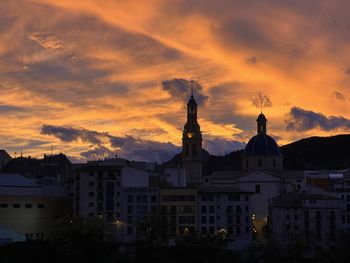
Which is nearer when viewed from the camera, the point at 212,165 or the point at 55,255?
the point at 55,255

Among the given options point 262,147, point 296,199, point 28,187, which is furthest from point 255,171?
point 28,187

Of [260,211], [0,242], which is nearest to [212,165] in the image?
[260,211]

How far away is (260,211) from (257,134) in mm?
18076

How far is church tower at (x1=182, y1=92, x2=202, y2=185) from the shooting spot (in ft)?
351

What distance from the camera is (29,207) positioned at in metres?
82.2

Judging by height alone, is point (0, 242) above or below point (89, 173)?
below

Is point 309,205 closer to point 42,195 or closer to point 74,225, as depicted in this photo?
point 74,225

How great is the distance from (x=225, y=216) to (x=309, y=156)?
105m

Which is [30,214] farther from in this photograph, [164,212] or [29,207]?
[164,212]

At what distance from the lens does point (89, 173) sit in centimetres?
7894

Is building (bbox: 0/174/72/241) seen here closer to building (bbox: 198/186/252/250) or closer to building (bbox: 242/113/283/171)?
building (bbox: 198/186/252/250)

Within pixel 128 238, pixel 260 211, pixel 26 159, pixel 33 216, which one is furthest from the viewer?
pixel 26 159

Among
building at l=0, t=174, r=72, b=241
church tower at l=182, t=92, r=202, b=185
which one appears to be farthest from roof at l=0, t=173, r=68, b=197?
church tower at l=182, t=92, r=202, b=185

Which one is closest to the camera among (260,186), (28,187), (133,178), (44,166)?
(133,178)
